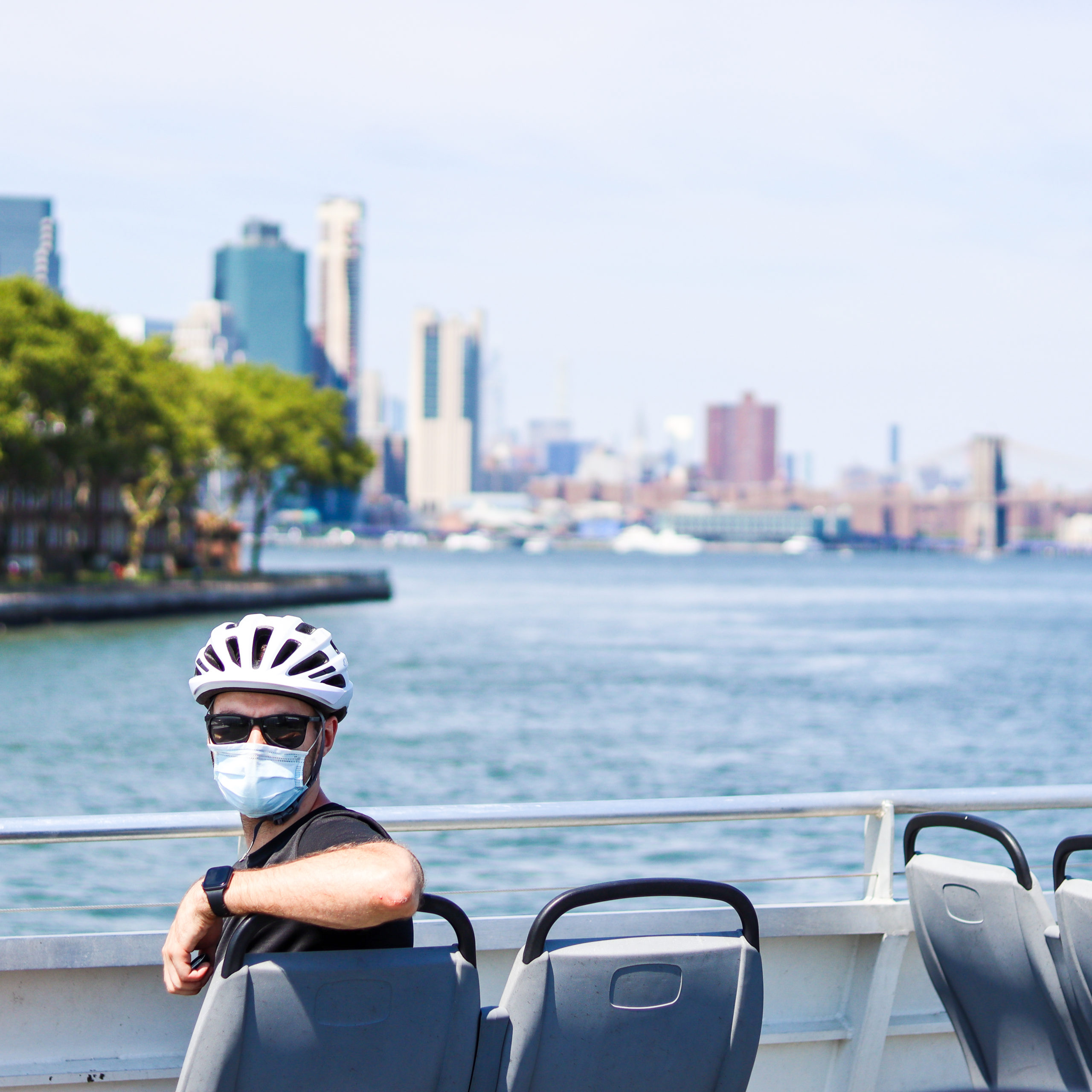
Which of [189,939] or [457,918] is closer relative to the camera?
[189,939]

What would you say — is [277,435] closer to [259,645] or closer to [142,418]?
[142,418]

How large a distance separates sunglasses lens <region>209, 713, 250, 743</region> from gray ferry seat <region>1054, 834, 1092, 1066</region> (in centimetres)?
170

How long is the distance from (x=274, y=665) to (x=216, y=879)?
14.9 inches

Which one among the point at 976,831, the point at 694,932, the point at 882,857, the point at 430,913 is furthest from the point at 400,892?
the point at 882,857

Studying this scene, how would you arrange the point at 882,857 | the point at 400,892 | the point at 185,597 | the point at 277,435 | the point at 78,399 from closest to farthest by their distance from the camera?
the point at 400,892, the point at 882,857, the point at 78,399, the point at 185,597, the point at 277,435

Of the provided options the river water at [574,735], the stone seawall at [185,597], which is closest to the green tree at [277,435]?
the stone seawall at [185,597]

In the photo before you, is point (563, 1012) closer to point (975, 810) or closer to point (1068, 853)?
point (1068, 853)

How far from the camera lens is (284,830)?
8.71 feet

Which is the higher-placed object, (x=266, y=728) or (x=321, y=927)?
(x=266, y=728)

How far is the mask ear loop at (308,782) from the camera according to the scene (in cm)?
264

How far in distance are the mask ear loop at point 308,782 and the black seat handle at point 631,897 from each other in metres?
0.46

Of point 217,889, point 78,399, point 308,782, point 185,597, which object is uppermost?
point 78,399

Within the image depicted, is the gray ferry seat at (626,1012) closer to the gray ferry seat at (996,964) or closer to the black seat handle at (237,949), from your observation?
the black seat handle at (237,949)

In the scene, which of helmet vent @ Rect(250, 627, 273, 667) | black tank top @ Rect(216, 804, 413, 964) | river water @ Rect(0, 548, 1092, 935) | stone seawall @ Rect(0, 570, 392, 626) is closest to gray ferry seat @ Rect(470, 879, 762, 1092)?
black tank top @ Rect(216, 804, 413, 964)
